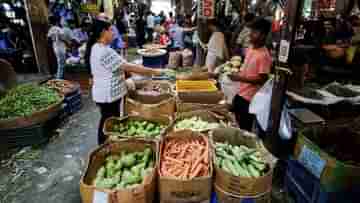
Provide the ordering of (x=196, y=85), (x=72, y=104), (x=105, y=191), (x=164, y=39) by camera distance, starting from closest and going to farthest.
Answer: (x=105, y=191) < (x=196, y=85) < (x=72, y=104) < (x=164, y=39)

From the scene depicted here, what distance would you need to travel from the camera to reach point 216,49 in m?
4.92

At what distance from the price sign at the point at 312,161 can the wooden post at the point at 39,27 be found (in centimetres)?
753

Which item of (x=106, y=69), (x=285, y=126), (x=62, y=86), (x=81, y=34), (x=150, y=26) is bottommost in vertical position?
(x=285, y=126)

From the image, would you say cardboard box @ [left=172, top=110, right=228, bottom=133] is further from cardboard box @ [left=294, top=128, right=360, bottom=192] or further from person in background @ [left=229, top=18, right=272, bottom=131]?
cardboard box @ [left=294, top=128, right=360, bottom=192]

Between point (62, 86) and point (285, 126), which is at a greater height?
point (62, 86)

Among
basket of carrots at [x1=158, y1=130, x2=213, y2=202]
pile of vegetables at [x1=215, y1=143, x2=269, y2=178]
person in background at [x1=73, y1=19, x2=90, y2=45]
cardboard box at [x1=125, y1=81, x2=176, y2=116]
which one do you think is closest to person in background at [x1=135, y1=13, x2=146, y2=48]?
person in background at [x1=73, y1=19, x2=90, y2=45]

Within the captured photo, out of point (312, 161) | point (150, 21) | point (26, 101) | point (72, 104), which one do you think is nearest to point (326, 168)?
point (312, 161)

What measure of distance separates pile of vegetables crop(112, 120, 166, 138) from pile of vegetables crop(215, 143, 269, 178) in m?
0.80

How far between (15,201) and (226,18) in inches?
313

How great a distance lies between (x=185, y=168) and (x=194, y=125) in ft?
2.67

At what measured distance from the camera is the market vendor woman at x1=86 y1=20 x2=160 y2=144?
274 cm

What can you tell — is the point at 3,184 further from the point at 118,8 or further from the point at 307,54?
the point at 118,8

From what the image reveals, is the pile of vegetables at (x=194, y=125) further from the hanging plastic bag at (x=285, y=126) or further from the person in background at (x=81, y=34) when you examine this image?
the person in background at (x=81, y=34)

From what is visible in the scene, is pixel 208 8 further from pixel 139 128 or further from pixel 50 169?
pixel 50 169
